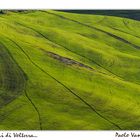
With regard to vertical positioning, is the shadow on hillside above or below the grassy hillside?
above

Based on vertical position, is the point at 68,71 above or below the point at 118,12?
below

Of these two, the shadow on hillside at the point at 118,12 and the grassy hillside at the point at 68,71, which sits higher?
the shadow on hillside at the point at 118,12

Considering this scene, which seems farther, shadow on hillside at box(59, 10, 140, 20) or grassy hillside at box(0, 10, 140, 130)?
shadow on hillside at box(59, 10, 140, 20)

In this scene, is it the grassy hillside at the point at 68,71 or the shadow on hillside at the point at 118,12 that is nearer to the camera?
the grassy hillside at the point at 68,71
